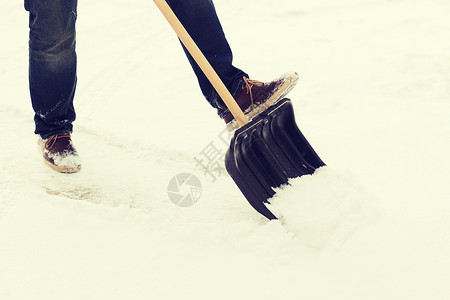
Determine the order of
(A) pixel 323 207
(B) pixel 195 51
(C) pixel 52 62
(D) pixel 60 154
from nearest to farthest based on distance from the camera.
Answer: (A) pixel 323 207
(B) pixel 195 51
(C) pixel 52 62
(D) pixel 60 154

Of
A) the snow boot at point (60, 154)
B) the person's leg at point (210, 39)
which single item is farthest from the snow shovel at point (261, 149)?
the snow boot at point (60, 154)

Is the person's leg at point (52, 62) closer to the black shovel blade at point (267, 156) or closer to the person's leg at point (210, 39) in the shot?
the person's leg at point (210, 39)

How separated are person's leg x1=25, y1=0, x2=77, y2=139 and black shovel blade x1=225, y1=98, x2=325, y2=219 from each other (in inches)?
27.8

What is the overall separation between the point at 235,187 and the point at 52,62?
31.3 inches

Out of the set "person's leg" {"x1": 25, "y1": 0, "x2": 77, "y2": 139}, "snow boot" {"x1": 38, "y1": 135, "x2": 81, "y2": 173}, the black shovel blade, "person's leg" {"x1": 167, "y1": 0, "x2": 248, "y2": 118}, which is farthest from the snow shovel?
"snow boot" {"x1": 38, "y1": 135, "x2": 81, "y2": 173}

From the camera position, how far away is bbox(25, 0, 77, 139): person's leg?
5.46 ft

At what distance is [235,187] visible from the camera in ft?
6.02

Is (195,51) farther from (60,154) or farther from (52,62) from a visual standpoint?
(60,154)

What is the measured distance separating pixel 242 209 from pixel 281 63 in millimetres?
1343

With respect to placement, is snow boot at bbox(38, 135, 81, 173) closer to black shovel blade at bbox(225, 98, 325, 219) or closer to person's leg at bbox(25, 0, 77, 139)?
person's leg at bbox(25, 0, 77, 139)

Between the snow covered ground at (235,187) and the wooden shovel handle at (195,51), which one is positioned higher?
the wooden shovel handle at (195,51)

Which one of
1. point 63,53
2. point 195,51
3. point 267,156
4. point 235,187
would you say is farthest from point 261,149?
point 63,53

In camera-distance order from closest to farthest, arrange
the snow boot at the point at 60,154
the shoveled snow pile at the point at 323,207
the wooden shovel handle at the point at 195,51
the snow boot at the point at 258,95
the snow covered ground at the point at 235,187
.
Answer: the snow covered ground at the point at 235,187, the shoveled snow pile at the point at 323,207, the wooden shovel handle at the point at 195,51, the snow boot at the point at 258,95, the snow boot at the point at 60,154

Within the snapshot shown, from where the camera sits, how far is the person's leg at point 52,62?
1.67m
